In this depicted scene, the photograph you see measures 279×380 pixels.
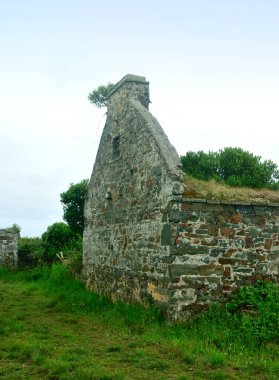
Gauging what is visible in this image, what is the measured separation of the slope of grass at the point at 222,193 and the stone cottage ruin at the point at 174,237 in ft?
0.56

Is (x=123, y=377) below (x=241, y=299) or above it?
below

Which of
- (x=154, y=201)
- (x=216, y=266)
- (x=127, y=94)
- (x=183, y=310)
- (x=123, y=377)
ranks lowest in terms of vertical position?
(x=123, y=377)

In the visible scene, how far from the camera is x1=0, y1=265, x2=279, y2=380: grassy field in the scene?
6.18 m

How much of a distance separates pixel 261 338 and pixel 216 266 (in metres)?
1.91

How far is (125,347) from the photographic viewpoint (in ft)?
24.6

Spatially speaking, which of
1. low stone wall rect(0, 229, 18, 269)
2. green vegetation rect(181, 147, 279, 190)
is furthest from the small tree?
green vegetation rect(181, 147, 279, 190)

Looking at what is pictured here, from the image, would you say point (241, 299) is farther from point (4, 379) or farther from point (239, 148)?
point (239, 148)

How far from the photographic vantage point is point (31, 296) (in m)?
13.8

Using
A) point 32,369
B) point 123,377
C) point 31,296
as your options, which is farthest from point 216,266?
point 31,296

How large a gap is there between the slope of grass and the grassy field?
7.86 ft

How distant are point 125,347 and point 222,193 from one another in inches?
151

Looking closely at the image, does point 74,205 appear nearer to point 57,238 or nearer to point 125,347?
point 57,238

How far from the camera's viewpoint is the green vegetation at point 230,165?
17.9m

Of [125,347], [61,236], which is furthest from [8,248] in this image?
[125,347]
